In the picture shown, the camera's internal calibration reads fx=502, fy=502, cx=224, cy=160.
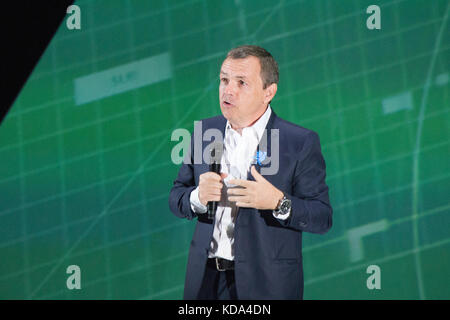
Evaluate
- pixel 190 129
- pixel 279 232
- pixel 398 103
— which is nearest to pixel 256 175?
pixel 279 232

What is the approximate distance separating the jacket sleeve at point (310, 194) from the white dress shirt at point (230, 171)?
206 mm

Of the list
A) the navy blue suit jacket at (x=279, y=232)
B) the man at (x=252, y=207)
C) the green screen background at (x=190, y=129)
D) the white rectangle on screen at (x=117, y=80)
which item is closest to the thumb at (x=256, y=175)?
the man at (x=252, y=207)

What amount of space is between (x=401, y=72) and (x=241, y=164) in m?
1.57

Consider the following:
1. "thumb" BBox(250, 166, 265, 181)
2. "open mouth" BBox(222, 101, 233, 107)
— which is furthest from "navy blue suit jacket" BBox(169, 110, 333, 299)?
"open mouth" BBox(222, 101, 233, 107)

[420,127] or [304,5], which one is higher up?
[304,5]

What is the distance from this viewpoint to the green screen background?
3.12 m

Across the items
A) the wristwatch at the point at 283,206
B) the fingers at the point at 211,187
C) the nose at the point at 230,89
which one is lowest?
the wristwatch at the point at 283,206

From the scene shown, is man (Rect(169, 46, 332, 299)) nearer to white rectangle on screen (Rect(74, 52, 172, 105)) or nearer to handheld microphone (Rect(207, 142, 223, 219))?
handheld microphone (Rect(207, 142, 223, 219))

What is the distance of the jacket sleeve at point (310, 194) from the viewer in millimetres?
1900

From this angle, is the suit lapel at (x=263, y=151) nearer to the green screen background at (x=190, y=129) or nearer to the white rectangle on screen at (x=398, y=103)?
the green screen background at (x=190, y=129)
